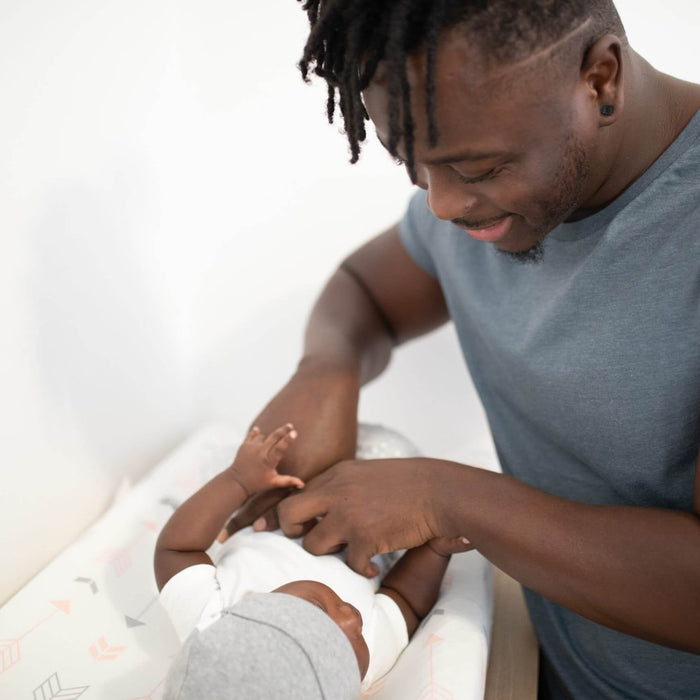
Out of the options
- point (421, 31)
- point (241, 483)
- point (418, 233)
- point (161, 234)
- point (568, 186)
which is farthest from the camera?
point (161, 234)

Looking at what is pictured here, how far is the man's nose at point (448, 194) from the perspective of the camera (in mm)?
831

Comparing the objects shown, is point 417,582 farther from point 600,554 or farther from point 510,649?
point 600,554

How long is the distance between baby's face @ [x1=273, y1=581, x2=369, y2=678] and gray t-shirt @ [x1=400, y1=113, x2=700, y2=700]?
13.7 inches

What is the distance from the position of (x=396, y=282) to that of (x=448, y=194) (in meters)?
0.48

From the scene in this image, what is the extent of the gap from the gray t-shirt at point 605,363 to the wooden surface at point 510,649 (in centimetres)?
4

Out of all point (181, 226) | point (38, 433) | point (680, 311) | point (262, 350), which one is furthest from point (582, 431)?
point (181, 226)

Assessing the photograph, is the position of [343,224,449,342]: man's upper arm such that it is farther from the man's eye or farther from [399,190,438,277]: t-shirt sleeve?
the man's eye

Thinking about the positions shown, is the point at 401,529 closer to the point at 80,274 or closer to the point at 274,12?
the point at 80,274

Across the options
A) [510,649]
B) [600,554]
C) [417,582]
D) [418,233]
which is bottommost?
[510,649]

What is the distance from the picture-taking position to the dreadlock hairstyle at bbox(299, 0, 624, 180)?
72cm

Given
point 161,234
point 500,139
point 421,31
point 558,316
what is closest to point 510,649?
point 558,316

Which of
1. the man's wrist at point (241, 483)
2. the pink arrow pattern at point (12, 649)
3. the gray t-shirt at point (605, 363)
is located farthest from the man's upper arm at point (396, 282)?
the pink arrow pattern at point (12, 649)

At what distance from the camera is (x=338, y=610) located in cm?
91

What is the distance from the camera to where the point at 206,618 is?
35.6 inches
